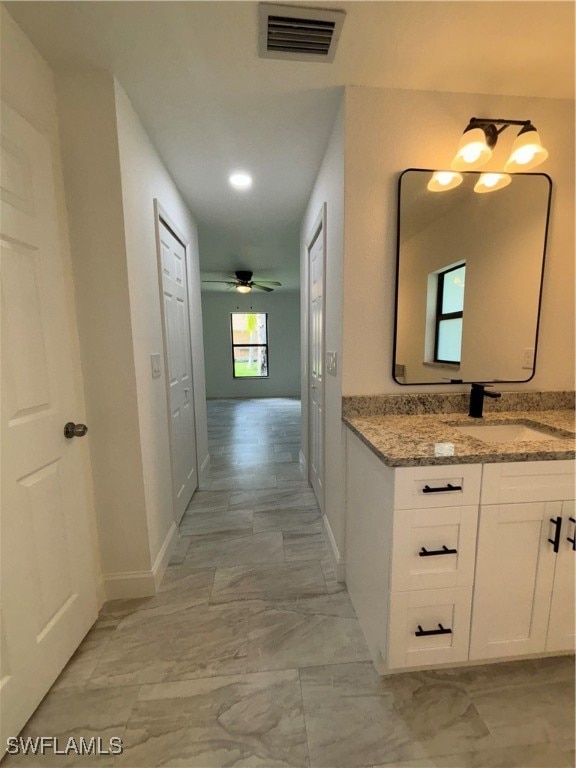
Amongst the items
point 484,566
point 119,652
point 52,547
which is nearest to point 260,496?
point 119,652

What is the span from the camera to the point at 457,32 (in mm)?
1157

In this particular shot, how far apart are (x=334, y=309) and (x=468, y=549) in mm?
1269

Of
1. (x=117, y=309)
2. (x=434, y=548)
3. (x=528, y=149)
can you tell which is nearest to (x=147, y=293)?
(x=117, y=309)

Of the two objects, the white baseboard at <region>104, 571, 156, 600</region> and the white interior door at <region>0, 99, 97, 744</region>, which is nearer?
the white interior door at <region>0, 99, 97, 744</region>

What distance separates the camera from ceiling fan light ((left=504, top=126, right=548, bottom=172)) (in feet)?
4.38

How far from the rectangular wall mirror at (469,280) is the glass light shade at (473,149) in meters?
0.14

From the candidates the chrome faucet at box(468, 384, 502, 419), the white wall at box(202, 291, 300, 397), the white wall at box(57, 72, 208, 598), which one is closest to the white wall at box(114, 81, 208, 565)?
the white wall at box(57, 72, 208, 598)

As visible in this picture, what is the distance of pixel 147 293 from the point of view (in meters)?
1.69

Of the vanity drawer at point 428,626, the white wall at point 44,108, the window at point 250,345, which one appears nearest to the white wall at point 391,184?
the vanity drawer at point 428,626

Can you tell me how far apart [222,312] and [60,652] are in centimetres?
648

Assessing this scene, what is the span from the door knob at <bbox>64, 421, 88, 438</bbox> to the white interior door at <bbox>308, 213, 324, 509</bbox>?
4.66 feet

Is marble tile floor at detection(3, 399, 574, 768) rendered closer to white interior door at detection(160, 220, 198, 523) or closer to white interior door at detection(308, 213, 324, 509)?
white interior door at detection(160, 220, 198, 523)

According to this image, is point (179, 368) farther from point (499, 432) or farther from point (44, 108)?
point (499, 432)

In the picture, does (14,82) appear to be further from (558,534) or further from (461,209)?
(558,534)
